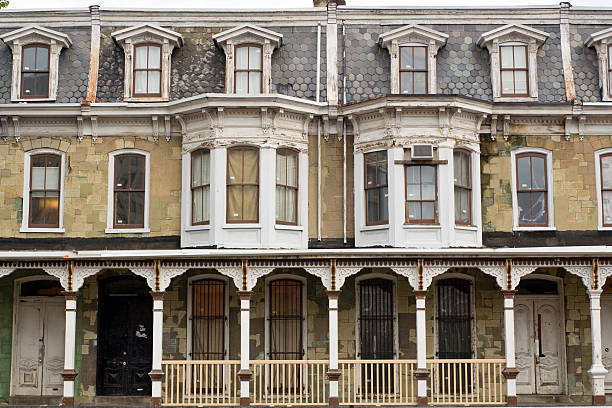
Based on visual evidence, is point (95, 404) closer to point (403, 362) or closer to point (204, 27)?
point (403, 362)

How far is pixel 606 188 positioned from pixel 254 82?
9.53 m

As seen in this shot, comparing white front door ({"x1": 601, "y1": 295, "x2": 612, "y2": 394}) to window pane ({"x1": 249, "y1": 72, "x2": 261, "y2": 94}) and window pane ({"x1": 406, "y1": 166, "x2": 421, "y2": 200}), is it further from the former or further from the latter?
window pane ({"x1": 249, "y1": 72, "x2": 261, "y2": 94})

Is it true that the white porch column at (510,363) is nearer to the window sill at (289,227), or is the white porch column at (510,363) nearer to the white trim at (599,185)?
the white trim at (599,185)

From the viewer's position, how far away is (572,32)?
23.2 metres

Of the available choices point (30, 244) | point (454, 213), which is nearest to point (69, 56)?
point (30, 244)

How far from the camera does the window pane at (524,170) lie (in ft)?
72.4

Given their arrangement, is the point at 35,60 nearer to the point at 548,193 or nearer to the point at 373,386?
the point at 373,386

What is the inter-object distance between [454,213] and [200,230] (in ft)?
20.8

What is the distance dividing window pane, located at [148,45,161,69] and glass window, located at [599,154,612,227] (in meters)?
11.9

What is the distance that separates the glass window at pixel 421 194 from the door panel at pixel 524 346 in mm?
3463

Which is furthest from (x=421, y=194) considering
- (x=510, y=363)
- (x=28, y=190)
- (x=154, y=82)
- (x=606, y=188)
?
(x=28, y=190)

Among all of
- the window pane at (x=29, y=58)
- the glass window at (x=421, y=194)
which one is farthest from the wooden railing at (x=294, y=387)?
the window pane at (x=29, y=58)

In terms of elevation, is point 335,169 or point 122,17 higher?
point 122,17

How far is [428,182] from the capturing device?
21.2 meters
